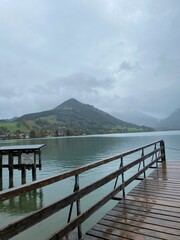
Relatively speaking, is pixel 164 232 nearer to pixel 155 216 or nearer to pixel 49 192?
pixel 155 216

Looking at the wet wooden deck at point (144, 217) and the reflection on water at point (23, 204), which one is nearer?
the wet wooden deck at point (144, 217)

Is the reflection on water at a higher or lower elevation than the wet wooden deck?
lower

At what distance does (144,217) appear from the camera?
197 inches

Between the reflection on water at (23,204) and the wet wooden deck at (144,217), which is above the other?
the wet wooden deck at (144,217)

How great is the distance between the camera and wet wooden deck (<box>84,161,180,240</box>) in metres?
4.20

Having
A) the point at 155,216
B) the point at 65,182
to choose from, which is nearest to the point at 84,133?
the point at 65,182

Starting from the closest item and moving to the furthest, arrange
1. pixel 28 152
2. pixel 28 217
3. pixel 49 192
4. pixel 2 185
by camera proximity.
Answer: pixel 28 217 → pixel 49 192 → pixel 28 152 → pixel 2 185

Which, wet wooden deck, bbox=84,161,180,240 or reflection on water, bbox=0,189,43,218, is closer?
wet wooden deck, bbox=84,161,180,240

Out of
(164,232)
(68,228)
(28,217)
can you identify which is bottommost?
(164,232)

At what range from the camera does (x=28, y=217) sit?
2992 millimetres

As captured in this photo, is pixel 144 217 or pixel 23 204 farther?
pixel 23 204

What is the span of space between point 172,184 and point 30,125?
16460 cm

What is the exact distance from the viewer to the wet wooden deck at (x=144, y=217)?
4.20m

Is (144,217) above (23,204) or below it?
above
